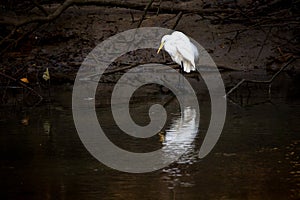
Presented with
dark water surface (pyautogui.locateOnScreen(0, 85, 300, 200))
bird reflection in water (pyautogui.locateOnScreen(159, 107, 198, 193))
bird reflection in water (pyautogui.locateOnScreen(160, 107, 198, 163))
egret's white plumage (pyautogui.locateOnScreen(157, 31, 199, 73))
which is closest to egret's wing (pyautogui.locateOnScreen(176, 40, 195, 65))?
egret's white plumage (pyautogui.locateOnScreen(157, 31, 199, 73))

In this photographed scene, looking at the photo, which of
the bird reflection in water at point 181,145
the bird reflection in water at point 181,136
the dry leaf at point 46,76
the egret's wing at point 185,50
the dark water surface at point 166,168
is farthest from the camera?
the dry leaf at point 46,76

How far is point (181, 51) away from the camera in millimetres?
10641

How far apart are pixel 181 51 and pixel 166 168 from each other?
500cm

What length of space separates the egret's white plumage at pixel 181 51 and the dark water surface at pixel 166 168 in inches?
95.1

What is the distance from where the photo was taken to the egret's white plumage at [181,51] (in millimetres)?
10570

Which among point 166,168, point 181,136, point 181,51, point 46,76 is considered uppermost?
point 181,51

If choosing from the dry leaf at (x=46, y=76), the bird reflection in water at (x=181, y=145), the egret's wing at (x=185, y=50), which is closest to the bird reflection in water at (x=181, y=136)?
the bird reflection in water at (x=181, y=145)

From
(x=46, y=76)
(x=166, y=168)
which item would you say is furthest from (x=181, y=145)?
(x=46, y=76)

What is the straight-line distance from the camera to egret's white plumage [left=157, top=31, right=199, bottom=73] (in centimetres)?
1057

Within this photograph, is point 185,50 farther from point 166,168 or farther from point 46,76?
point 166,168

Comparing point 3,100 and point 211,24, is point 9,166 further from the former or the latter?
point 211,24

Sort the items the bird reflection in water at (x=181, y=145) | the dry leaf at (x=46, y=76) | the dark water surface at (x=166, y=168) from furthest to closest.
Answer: the dry leaf at (x=46, y=76)
the bird reflection in water at (x=181, y=145)
the dark water surface at (x=166, y=168)

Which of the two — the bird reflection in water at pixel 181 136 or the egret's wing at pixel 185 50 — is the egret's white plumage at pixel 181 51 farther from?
the bird reflection in water at pixel 181 136

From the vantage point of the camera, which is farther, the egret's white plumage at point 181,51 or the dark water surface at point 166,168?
the egret's white plumage at point 181,51
